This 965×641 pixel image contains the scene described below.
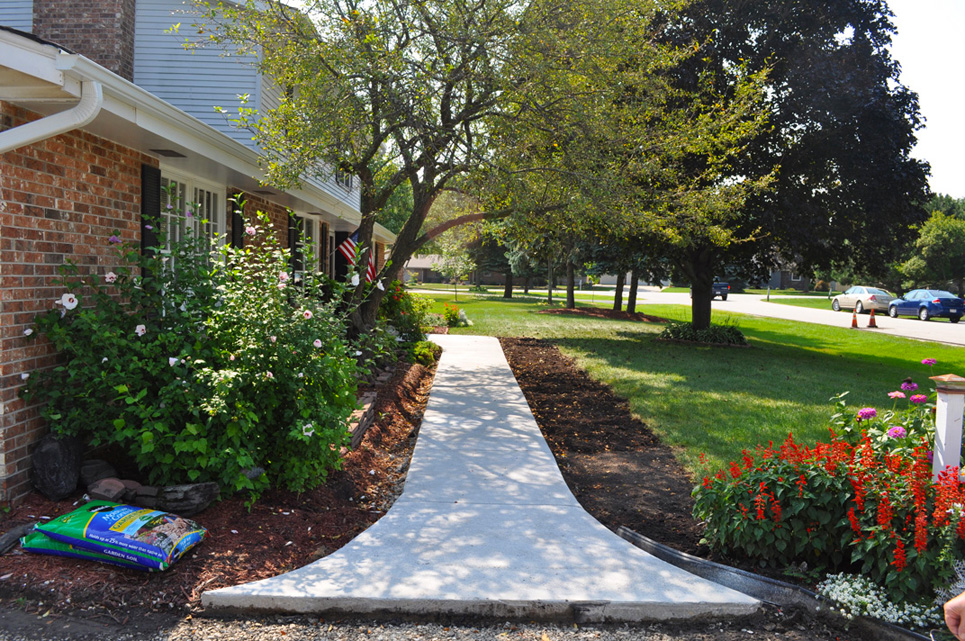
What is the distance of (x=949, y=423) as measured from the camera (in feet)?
11.6

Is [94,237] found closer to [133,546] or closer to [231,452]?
[231,452]

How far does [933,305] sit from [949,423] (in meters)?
28.7

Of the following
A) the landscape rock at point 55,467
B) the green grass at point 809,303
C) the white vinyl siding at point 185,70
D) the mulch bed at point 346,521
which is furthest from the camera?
the green grass at point 809,303

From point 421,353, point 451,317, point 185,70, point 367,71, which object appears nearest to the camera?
point 367,71

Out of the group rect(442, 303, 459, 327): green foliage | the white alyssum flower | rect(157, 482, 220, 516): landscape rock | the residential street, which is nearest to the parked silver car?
the residential street

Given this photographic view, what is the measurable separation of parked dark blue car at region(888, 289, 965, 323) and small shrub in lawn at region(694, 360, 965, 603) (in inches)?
1097

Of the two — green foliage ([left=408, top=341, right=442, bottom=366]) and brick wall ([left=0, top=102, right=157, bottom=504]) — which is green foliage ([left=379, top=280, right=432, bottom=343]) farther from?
brick wall ([left=0, top=102, right=157, bottom=504])

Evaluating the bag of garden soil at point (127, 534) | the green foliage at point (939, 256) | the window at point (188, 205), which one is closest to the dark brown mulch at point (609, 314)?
the window at point (188, 205)

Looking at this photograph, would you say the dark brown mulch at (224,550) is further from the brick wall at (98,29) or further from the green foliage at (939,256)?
the green foliage at (939,256)

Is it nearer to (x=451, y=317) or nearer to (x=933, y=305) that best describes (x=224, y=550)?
(x=451, y=317)

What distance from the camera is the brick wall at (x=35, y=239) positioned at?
4.06 metres

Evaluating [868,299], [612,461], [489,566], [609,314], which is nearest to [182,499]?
[489,566]

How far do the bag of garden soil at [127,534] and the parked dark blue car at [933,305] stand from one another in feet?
102

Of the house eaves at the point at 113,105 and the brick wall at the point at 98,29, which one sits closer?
the house eaves at the point at 113,105
